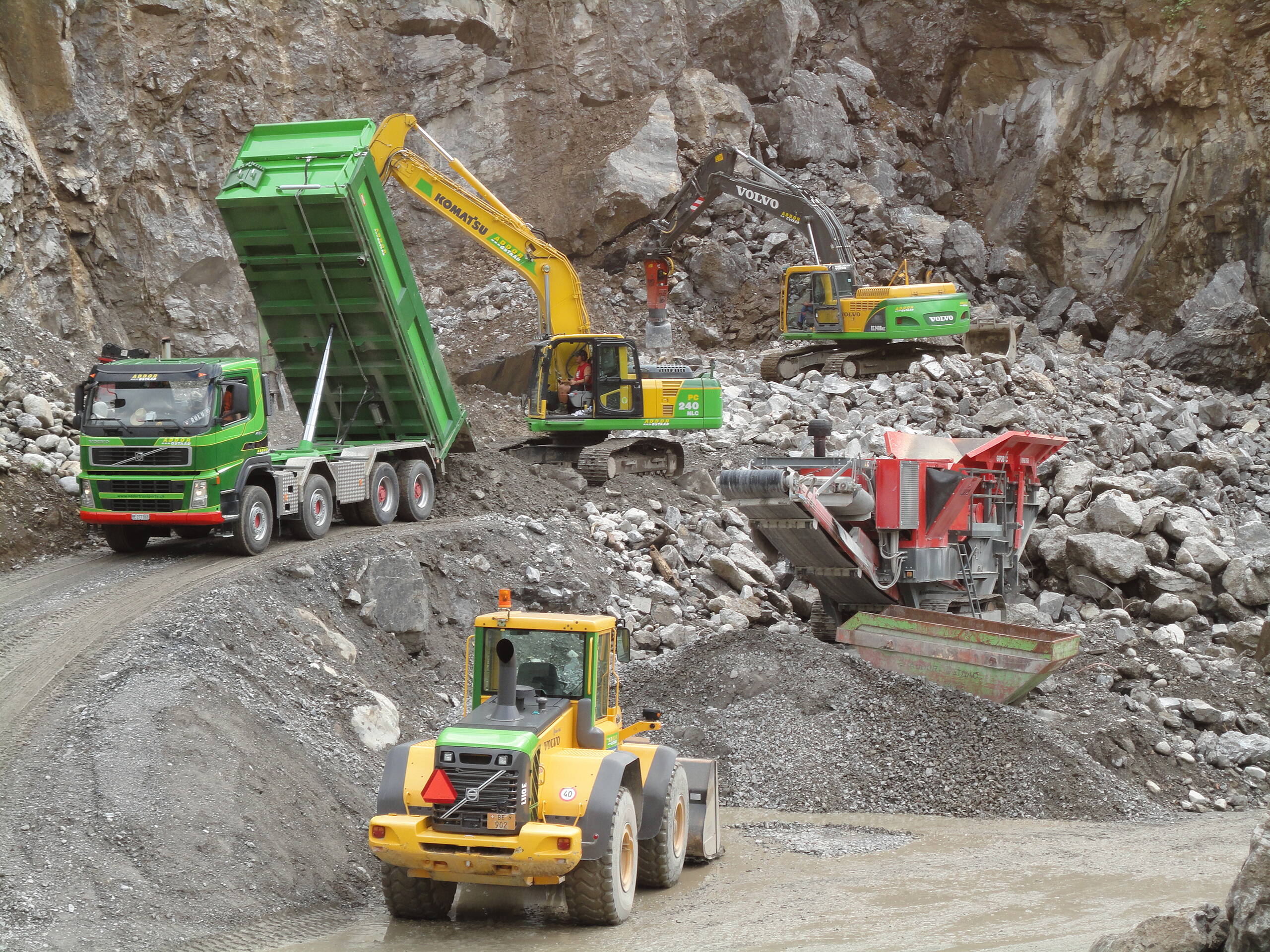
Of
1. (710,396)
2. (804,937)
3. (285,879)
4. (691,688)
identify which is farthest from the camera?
(710,396)

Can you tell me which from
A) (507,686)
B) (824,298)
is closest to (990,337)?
(824,298)

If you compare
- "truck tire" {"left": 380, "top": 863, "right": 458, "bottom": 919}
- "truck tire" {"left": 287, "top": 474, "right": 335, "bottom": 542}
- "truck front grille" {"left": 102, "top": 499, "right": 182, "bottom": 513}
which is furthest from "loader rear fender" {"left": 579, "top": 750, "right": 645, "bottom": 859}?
"truck tire" {"left": 287, "top": 474, "right": 335, "bottom": 542}

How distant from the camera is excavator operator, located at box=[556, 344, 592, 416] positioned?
54.4 ft

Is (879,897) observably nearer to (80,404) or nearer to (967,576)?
(967,576)

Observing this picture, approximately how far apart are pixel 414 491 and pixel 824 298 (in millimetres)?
10828

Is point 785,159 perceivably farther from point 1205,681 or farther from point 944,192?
point 1205,681

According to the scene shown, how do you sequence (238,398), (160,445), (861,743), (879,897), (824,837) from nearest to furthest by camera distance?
(879,897)
(824,837)
(861,743)
(160,445)
(238,398)

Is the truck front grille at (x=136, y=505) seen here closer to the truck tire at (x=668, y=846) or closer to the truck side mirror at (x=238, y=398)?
the truck side mirror at (x=238, y=398)

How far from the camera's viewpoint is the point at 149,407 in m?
11.1

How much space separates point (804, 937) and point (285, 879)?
2874mm

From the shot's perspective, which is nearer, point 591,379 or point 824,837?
point 824,837

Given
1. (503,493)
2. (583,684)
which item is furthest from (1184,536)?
(583,684)

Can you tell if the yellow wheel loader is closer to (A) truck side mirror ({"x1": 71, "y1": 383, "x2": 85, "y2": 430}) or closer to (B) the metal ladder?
(B) the metal ladder

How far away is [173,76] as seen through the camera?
21.2 metres
